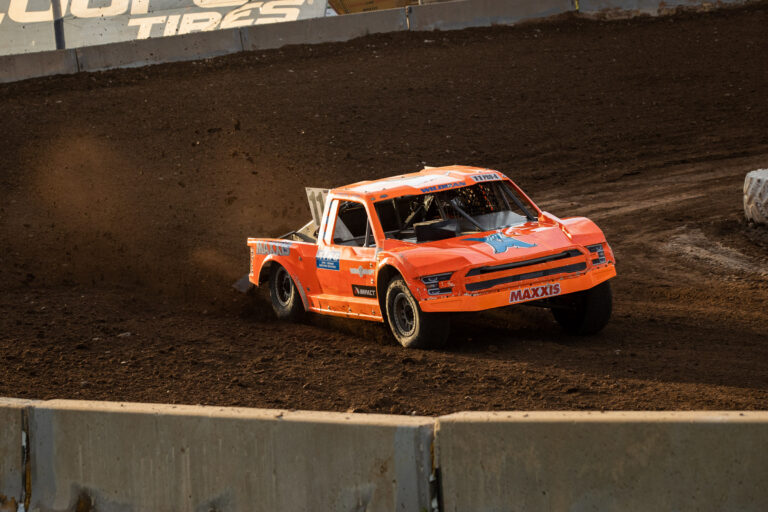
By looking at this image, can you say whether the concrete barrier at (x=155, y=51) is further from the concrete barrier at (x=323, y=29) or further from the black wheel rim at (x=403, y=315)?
the black wheel rim at (x=403, y=315)

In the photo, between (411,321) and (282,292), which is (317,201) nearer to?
(282,292)

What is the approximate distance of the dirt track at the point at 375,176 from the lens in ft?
26.1

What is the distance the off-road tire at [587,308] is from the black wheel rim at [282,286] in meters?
3.25

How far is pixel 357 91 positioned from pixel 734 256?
1073 cm

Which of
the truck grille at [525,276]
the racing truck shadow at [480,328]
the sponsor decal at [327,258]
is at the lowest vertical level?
the racing truck shadow at [480,328]

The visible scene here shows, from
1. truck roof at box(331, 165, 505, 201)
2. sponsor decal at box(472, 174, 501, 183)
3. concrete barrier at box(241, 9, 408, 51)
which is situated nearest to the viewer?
truck roof at box(331, 165, 505, 201)

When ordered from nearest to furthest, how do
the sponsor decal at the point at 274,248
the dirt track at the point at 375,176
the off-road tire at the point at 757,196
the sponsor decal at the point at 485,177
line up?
1. the dirt track at the point at 375,176
2. the sponsor decal at the point at 485,177
3. the sponsor decal at the point at 274,248
4. the off-road tire at the point at 757,196

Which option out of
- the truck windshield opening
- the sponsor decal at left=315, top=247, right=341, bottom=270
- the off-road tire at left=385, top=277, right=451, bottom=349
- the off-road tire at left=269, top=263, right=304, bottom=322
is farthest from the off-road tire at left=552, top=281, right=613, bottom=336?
the off-road tire at left=269, top=263, right=304, bottom=322

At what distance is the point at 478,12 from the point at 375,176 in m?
7.59

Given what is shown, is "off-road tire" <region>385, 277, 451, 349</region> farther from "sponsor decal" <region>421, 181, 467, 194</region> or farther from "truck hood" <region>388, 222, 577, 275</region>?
"sponsor decal" <region>421, 181, 467, 194</region>

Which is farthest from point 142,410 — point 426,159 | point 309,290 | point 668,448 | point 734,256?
point 426,159

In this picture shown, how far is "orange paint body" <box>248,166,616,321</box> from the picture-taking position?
28.0ft

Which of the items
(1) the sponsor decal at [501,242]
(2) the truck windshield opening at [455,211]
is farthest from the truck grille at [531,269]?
(2) the truck windshield opening at [455,211]

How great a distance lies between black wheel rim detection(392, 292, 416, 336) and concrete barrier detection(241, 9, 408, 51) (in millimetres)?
15712
